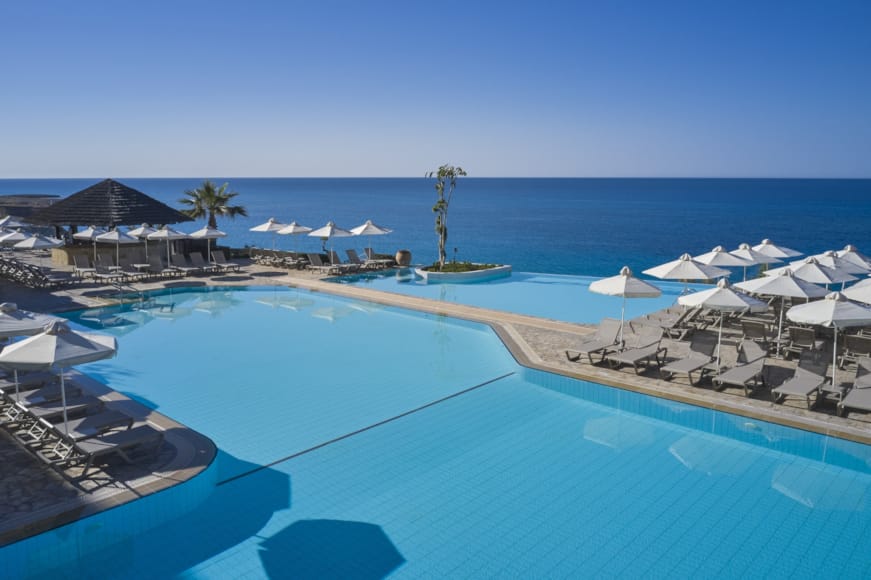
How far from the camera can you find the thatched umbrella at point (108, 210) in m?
22.2

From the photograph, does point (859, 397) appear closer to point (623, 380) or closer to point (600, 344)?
point (623, 380)

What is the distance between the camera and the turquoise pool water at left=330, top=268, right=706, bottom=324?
16.3 meters

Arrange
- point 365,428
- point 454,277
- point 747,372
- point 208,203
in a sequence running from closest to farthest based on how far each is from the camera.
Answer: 1. point 365,428
2. point 747,372
3. point 454,277
4. point 208,203

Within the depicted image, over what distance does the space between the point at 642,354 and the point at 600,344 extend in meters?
0.75

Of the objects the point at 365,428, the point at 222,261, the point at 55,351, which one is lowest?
the point at 365,428

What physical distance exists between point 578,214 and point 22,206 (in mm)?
58972

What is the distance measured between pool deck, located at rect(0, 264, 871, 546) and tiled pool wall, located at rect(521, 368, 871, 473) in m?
0.10

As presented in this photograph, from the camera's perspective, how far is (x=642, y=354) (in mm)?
10508

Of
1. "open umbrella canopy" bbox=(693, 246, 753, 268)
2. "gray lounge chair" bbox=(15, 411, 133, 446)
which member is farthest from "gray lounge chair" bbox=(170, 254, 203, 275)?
"open umbrella canopy" bbox=(693, 246, 753, 268)

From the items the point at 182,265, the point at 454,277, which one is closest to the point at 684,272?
the point at 454,277

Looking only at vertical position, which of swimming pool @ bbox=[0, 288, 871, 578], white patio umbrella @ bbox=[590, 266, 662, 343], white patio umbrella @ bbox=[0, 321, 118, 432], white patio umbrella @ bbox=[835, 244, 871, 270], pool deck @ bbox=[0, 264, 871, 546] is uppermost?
white patio umbrella @ bbox=[835, 244, 871, 270]

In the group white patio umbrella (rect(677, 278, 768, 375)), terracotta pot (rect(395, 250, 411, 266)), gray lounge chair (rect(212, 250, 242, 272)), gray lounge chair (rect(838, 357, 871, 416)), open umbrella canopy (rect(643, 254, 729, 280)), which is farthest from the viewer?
terracotta pot (rect(395, 250, 411, 266))

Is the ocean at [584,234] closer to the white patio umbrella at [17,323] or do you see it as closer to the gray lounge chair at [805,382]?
the gray lounge chair at [805,382]

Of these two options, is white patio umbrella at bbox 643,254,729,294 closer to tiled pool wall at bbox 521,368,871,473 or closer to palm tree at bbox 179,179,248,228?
tiled pool wall at bbox 521,368,871,473
